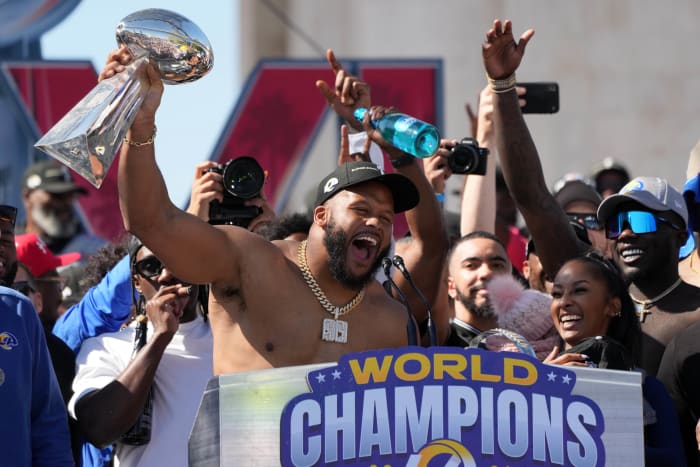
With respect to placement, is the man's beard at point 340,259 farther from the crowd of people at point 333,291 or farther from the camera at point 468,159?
the camera at point 468,159

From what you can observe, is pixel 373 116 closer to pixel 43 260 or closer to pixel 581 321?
pixel 581 321

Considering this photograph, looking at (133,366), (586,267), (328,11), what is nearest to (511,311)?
(586,267)

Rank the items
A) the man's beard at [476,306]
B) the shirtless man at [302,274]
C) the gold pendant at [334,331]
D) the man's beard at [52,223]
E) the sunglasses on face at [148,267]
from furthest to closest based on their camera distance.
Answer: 1. the man's beard at [52,223]
2. the man's beard at [476,306]
3. the sunglasses on face at [148,267]
4. the gold pendant at [334,331]
5. the shirtless man at [302,274]

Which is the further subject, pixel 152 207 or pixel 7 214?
pixel 7 214

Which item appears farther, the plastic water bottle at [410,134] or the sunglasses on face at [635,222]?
the sunglasses on face at [635,222]

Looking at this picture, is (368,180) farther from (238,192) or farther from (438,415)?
(438,415)

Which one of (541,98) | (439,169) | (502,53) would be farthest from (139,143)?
(541,98)

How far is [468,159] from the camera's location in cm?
643

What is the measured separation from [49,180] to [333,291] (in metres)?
5.11

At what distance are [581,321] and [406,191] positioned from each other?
94cm

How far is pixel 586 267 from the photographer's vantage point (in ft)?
18.8

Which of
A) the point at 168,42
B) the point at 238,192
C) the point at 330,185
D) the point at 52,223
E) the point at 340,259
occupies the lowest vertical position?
the point at 52,223

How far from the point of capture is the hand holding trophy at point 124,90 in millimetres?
4234

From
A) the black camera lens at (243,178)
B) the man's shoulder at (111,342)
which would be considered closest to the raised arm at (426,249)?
the black camera lens at (243,178)
